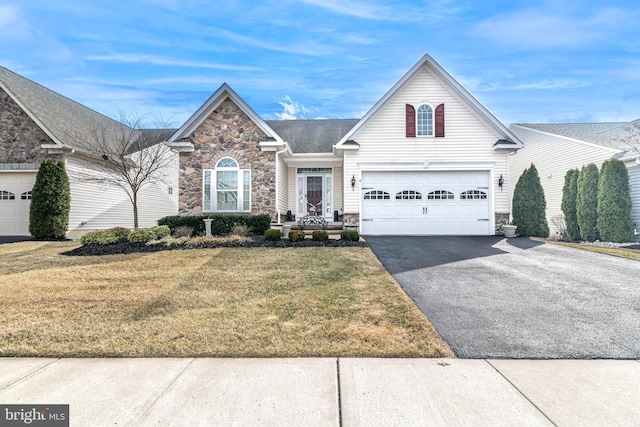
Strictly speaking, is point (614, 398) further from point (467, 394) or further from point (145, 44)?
point (145, 44)

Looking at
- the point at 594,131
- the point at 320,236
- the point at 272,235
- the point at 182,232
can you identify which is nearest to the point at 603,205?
the point at 594,131

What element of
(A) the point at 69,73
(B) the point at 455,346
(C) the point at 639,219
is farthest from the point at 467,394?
(A) the point at 69,73

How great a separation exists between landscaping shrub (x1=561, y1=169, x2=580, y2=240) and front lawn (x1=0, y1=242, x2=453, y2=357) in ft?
34.4

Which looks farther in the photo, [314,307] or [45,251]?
[45,251]

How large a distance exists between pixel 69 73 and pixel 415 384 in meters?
20.7

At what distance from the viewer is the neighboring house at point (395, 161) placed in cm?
1311

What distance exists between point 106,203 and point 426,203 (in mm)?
15936

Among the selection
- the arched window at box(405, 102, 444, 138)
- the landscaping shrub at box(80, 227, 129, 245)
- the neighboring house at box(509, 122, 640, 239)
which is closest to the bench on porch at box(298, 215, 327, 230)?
the arched window at box(405, 102, 444, 138)

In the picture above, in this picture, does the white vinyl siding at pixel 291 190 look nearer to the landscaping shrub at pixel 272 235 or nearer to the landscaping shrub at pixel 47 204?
the landscaping shrub at pixel 272 235

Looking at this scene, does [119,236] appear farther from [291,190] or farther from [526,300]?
[526,300]

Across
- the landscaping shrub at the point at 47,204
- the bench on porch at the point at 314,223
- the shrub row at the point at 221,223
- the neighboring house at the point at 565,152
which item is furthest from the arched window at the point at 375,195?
the landscaping shrub at the point at 47,204

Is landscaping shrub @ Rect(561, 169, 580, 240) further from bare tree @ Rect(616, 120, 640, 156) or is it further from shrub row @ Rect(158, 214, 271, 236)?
shrub row @ Rect(158, 214, 271, 236)

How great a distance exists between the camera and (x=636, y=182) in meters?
11.9

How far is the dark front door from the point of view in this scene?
15.9m
